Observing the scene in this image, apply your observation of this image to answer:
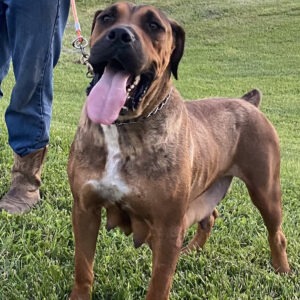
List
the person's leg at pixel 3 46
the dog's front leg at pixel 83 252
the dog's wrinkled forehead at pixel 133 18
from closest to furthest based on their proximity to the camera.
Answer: the dog's wrinkled forehead at pixel 133 18
the dog's front leg at pixel 83 252
the person's leg at pixel 3 46

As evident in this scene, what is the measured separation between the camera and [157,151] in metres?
3.27

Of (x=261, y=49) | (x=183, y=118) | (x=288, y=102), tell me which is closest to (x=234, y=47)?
(x=261, y=49)

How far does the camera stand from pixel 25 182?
4.64 metres

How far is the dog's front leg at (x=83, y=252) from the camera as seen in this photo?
137 inches

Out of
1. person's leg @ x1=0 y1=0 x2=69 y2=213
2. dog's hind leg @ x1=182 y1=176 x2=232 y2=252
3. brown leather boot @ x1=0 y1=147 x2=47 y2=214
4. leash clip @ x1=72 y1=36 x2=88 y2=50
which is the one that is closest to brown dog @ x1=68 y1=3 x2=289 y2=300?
dog's hind leg @ x1=182 y1=176 x2=232 y2=252

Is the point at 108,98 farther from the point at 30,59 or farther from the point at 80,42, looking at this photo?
the point at 30,59

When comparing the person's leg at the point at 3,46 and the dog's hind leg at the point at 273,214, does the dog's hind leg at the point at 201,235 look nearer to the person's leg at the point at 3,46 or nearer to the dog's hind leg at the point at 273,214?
the dog's hind leg at the point at 273,214

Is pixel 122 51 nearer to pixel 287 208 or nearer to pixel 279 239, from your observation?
pixel 279 239

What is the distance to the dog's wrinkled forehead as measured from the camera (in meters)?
3.20

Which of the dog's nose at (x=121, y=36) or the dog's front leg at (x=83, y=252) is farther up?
the dog's nose at (x=121, y=36)

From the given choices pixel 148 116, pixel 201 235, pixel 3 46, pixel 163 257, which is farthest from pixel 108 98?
pixel 3 46

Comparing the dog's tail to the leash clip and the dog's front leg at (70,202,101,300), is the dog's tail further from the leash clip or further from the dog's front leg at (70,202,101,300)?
the dog's front leg at (70,202,101,300)

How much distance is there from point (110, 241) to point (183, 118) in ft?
3.63

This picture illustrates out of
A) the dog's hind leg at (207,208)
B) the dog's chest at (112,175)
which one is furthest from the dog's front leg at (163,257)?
the dog's hind leg at (207,208)
